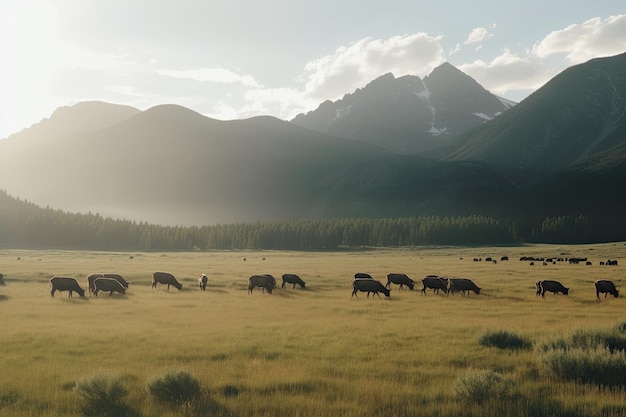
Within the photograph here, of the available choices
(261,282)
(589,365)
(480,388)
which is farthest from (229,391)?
(261,282)

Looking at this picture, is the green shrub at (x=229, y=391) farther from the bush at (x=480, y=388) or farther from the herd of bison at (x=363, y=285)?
the herd of bison at (x=363, y=285)

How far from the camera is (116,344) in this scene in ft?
57.7

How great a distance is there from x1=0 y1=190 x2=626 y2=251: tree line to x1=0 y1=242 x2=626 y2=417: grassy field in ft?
480

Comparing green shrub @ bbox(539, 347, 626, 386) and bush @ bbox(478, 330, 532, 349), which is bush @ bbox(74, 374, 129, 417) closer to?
green shrub @ bbox(539, 347, 626, 386)

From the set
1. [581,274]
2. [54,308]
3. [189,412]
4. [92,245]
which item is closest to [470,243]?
[581,274]

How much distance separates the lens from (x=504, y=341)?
55.7 ft

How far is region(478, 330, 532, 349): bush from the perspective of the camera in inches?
663

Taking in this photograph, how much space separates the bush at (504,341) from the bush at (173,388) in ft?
36.4

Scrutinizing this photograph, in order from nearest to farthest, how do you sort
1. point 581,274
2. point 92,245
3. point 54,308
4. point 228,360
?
point 228,360 → point 54,308 → point 581,274 → point 92,245

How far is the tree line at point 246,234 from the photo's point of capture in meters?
172

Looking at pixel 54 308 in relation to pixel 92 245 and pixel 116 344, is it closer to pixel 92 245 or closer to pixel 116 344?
pixel 116 344

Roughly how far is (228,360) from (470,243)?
17867 centimetres

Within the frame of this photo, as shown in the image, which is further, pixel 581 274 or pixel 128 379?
pixel 581 274

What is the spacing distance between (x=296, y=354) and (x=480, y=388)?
22.6 ft
